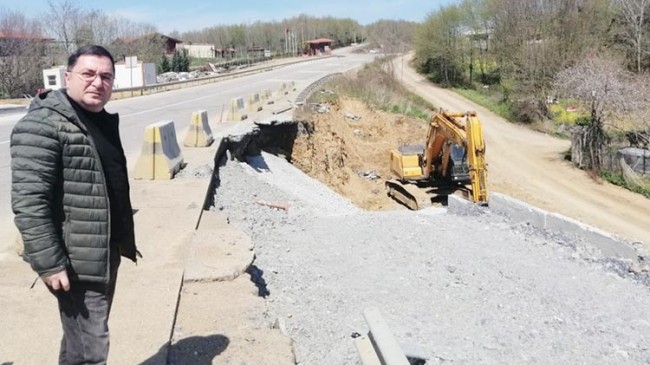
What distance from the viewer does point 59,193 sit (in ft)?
9.23

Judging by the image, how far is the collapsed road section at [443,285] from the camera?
6035 millimetres

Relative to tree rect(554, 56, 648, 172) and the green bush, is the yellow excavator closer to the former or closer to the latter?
the green bush

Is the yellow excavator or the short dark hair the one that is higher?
the short dark hair

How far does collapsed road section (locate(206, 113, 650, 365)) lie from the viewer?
19.8ft

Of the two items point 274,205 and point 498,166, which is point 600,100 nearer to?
point 498,166

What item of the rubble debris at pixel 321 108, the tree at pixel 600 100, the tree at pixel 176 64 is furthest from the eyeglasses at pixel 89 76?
the tree at pixel 176 64

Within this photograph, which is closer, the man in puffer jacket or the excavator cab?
the man in puffer jacket

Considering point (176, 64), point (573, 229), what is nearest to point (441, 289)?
point (573, 229)

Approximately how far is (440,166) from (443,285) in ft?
33.4

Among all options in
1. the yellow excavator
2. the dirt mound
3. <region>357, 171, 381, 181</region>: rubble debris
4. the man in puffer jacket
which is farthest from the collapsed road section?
<region>357, 171, 381, 181</region>: rubble debris

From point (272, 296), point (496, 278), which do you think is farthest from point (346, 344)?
point (496, 278)

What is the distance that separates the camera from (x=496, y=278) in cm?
823

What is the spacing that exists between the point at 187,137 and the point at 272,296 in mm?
7619

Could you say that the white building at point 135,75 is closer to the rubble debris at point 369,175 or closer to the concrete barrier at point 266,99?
the concrete barrier at point 266,99
